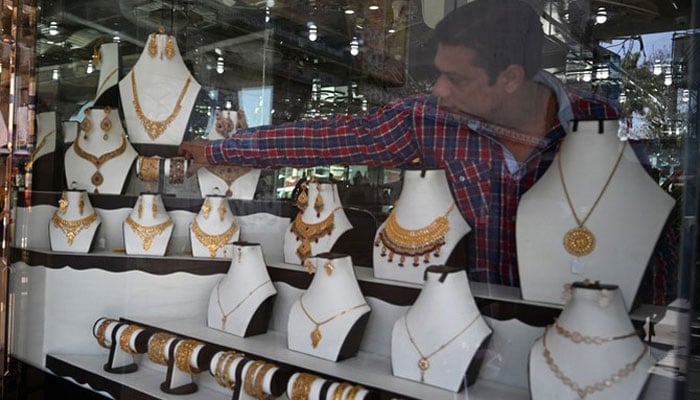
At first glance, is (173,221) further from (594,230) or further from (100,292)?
(594,230)

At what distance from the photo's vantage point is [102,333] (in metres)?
1.74

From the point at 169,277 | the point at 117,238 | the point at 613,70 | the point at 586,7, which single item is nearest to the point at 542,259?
the point at 613,70

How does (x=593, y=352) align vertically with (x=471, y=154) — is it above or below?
below

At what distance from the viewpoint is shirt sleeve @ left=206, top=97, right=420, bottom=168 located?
4.23 ft

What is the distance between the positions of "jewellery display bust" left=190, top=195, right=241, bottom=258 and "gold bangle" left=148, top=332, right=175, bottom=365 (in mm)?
224

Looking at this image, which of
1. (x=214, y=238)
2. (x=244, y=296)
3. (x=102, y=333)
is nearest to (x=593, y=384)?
(x=244, y=296)

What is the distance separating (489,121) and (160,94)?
3.25ft

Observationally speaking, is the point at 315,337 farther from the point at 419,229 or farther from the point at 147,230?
the point at 147,230

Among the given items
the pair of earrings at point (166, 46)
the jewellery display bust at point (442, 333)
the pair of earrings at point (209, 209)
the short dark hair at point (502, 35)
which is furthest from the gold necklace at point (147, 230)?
the short dark hair at point (502, 35)

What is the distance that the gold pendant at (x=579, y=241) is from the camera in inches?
39.2

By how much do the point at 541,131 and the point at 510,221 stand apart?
16 centimetres

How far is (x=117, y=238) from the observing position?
1.82 meters

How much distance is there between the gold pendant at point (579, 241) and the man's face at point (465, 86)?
0.26m

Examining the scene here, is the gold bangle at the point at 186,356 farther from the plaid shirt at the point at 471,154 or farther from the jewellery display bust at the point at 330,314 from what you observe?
the plaid shirt at the point at 471,154
